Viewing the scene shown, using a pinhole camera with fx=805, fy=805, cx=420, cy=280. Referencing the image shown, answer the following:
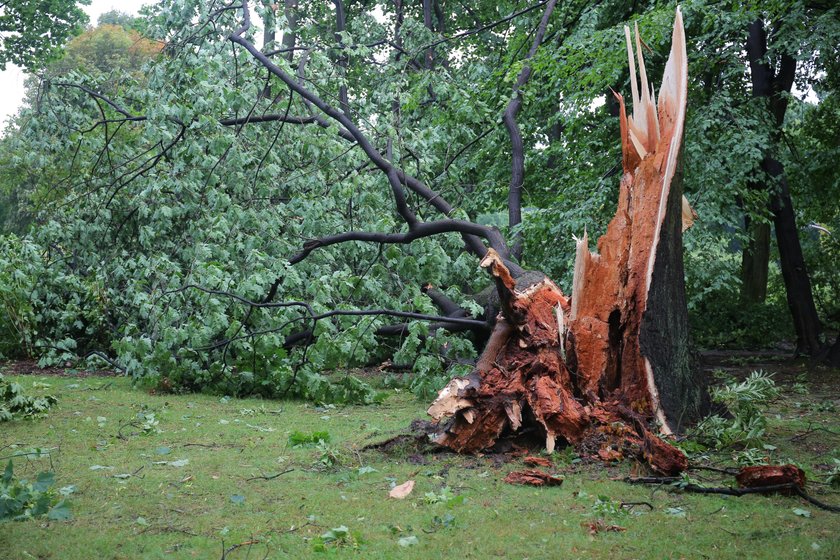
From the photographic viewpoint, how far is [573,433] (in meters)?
4.89

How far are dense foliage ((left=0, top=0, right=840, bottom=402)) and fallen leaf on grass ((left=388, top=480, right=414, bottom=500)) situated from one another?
3072 mm

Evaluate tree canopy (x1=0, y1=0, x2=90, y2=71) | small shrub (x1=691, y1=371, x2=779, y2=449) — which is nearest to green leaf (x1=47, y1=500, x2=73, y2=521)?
small shrub (x1=691, y1=371, x2=779, y2=449)

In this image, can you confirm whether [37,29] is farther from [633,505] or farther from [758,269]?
[633,505]

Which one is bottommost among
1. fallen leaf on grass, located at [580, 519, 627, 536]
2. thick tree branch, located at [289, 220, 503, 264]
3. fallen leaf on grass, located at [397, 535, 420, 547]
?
fallen leaf on grass, located at [397, 535, 420, 547]

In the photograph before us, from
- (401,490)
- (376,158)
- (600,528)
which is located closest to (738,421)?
(600,528)

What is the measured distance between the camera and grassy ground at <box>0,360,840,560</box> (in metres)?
3.19

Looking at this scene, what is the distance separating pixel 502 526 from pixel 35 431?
3.57 metres

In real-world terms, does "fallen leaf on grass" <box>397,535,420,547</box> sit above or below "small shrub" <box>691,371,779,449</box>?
below

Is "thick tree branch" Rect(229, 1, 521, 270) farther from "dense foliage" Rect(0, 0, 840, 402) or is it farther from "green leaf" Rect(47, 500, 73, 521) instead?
"green leaf" Rect(47, 500, 73, 521)

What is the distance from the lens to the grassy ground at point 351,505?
10.5 ft

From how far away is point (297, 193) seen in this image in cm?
901

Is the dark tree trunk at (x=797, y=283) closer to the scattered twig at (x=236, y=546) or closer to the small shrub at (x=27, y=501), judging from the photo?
the scattered twig at (x=236, y=546)

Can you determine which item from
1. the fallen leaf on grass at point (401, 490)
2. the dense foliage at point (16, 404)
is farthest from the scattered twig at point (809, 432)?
the dense foliage at point (16, 404)

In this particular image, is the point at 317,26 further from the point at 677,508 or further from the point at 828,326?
the point at 677,508
